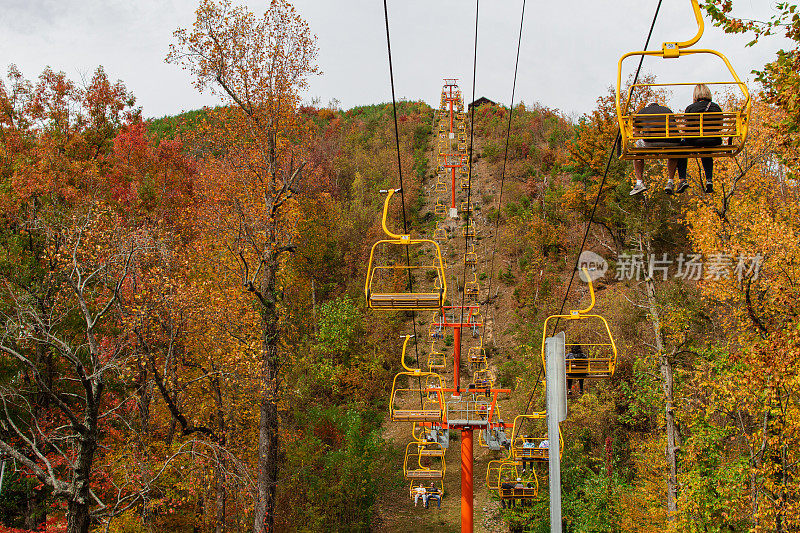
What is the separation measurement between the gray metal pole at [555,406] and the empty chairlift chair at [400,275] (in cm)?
485

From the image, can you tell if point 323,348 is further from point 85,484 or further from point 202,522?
point 85,484

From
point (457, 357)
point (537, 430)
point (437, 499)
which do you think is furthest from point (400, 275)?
point (457, 357)

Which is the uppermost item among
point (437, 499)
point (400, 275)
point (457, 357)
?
point (400, 275)

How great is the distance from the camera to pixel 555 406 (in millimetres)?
3756

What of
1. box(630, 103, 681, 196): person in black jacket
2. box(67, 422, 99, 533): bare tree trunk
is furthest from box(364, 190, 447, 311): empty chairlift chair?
box(67, 422, 99, 533): bare tree trunk

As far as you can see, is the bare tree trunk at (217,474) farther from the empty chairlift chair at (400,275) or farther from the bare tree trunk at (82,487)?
the empty chairlift chair at (400,275)

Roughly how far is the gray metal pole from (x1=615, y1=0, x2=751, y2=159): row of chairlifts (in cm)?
252

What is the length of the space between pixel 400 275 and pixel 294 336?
28.8 ft

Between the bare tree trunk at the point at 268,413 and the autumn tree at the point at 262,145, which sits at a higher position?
the autumn tree at the point at 262,145

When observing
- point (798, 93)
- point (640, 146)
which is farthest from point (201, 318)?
point (798, 93)

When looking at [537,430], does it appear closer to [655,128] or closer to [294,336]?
[294,336]

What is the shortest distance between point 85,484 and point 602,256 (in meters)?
25.0

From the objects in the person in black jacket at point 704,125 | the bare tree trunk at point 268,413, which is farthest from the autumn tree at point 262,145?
the person in black jacket at point 704,125

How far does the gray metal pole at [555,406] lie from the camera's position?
369 centimetres
